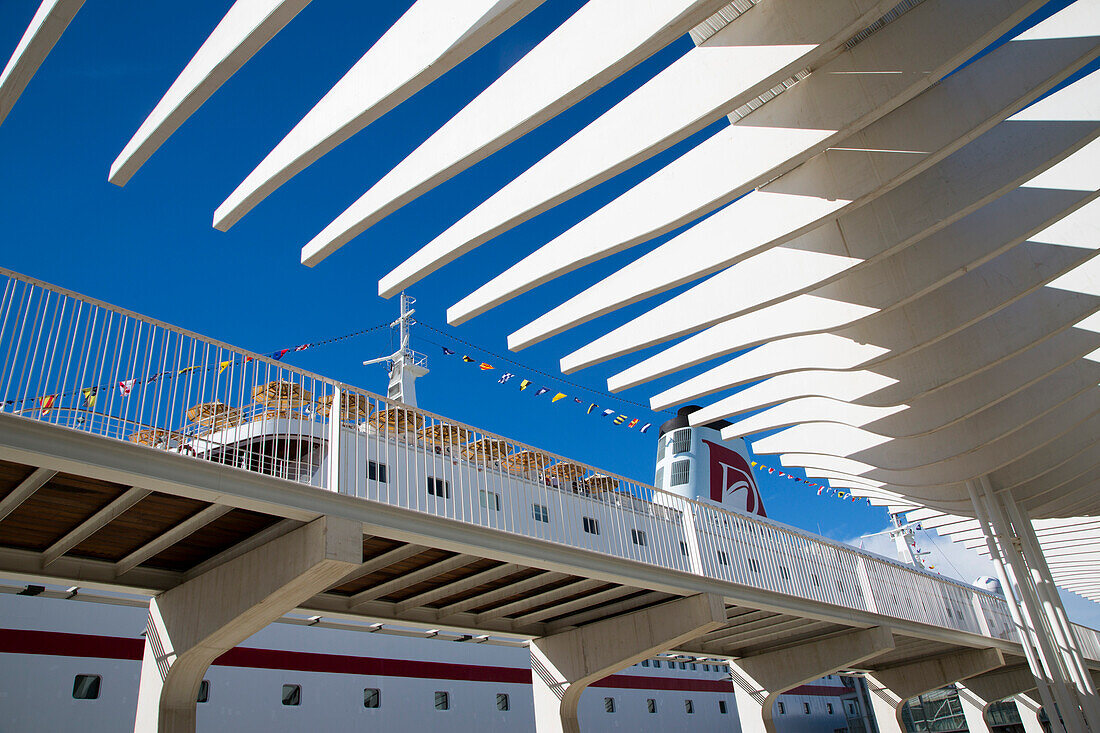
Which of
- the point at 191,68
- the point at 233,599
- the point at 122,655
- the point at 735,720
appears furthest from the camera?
the point at 735,720

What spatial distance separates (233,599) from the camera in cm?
780

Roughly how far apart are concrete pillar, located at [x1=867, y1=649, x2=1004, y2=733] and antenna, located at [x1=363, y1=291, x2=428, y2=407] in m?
16.4

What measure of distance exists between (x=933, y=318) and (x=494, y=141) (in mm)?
4948

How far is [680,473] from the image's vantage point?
31312 mm

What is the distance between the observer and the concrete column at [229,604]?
719 centimetres

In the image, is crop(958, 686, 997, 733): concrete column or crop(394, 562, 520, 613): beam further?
crop(958, 686, 997, 733): concrete column

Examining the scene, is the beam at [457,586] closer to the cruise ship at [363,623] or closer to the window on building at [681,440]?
the cruise ship at [363,623]

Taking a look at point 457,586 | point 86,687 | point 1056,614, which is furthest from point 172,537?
point 1056,614

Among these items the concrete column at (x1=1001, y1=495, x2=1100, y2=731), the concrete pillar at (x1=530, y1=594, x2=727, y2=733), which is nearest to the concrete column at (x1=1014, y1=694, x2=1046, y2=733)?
the concrete column at (x1=1001, y1=495, x2=1100, y2=731)

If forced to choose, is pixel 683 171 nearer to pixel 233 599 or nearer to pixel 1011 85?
pixel 1011 85

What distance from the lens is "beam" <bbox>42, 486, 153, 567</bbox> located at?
262 inches

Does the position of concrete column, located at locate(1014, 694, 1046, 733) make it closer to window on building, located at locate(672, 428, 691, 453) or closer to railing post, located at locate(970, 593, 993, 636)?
railing post, located at locate(970, 593, 993, 636)

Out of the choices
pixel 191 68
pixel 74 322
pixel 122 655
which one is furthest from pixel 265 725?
pixel 191 68

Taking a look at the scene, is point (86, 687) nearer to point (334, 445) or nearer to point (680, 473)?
point (334, 445)
